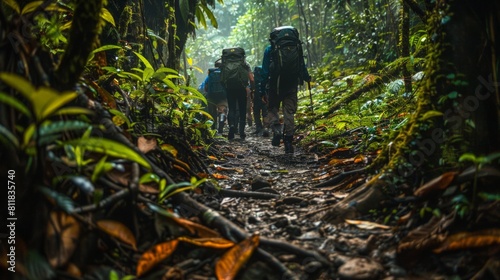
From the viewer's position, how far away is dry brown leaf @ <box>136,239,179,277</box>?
6.47 ft

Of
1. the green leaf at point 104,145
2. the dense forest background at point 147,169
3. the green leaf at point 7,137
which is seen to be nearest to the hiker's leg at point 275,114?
the dense forest background at point 147,169

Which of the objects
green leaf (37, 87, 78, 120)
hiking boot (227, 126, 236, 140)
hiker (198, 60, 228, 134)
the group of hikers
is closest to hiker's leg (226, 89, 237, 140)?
hiking boot (227, 126, 236, 140)

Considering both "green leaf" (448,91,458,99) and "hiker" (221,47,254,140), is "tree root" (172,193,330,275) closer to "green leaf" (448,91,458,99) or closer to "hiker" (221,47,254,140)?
"green leaf" (448,91,458,99)

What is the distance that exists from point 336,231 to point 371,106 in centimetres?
520

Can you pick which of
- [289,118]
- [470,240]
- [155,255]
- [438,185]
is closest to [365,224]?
[438,185]

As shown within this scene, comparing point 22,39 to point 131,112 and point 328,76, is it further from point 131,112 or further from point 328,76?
point 328,76

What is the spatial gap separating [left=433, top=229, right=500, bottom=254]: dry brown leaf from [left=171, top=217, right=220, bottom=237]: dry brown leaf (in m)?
1.31

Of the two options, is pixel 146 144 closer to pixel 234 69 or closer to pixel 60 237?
pixel 60 237

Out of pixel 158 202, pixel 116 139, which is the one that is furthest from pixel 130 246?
pixel 116 139

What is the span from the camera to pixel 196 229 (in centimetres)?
231

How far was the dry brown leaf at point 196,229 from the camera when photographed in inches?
90.1

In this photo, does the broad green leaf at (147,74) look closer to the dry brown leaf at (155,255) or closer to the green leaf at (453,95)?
the dry brown leaf at (155,255)

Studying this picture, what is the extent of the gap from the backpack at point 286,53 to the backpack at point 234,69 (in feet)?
7.09

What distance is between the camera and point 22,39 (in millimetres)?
2184
